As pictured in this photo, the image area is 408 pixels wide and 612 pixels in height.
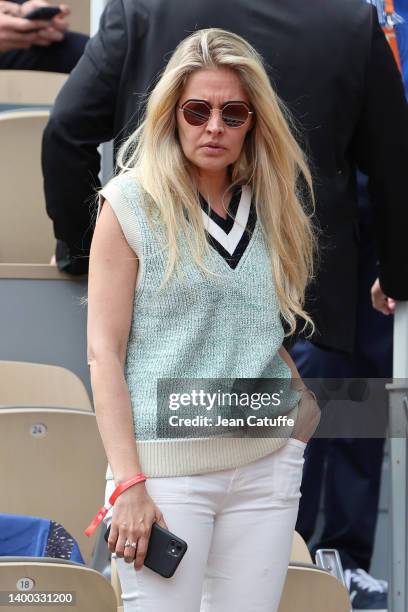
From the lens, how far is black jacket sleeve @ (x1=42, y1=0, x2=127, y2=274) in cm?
291

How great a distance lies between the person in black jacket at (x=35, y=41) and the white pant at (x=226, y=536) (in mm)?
2614

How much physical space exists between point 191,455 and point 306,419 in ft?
0.89

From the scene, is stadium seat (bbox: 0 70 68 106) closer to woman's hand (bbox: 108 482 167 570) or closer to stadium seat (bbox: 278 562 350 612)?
stadium seat (bbox: 278 562 350 612)

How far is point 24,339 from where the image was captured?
372 centimetres

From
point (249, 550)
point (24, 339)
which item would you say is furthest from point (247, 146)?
point (24, 339)

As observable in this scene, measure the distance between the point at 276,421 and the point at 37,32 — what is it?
8.70 feet

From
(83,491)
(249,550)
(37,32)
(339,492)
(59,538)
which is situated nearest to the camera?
(249,550)

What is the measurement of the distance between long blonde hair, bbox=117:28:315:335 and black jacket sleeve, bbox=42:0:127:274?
0.72 meters

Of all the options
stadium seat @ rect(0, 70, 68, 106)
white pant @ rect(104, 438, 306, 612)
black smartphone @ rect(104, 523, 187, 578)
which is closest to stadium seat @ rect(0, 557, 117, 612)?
white pant @ rect(104, 438, 306, 612)

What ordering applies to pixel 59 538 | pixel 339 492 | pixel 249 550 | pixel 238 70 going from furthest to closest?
pixel 339 492
pixel 59 538
pixel 238 70
pixel 249 550

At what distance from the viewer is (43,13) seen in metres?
4.20

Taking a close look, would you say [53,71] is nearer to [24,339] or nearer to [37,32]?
[37,32]

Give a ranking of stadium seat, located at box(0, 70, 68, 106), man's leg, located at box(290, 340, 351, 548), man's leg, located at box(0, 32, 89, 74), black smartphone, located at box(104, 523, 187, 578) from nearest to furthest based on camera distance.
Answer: black smartphone, located at box(104, 523, 187, 578) < man's leg, located at box(290, 340, 351, 548) < stadium seat, located at box(0, 70, 68, 106) < man's leg, located at box(0, 32, 89, 74)

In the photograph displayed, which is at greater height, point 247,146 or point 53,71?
point 247,146
